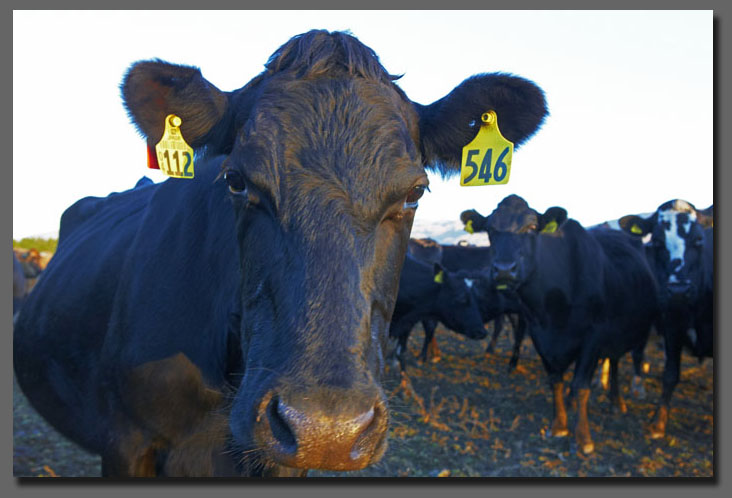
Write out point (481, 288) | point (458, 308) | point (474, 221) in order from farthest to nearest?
point (481, 288)
point (458, 308)
point (474, 221)

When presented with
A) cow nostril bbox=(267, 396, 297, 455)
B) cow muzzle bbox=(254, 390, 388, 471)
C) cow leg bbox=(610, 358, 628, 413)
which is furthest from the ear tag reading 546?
cow leg bbox=(610, 358, 628, 413)

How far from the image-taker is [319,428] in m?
1.40

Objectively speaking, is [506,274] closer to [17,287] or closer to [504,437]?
[504,437]

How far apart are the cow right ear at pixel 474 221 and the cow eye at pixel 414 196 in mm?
5628

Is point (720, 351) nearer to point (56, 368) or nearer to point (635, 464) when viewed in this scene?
point (635, 464)

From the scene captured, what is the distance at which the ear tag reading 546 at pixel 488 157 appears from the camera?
257 cm

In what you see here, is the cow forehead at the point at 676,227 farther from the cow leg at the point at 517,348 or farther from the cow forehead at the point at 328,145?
the cow forehead at the point at 328,145

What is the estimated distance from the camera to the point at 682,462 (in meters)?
5.74

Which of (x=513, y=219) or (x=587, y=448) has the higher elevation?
(x=513, y=219)

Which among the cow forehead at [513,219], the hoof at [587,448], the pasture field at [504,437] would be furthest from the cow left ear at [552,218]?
the hoof at [587,448]

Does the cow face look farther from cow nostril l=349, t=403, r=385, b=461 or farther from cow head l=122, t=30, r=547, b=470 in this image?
cow nostril l=349, t=403, r=385, b=461

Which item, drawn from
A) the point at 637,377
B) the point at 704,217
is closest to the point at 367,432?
the point at 704,217

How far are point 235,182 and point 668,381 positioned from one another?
20.8 feet

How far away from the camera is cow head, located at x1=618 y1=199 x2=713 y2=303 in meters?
6.12
